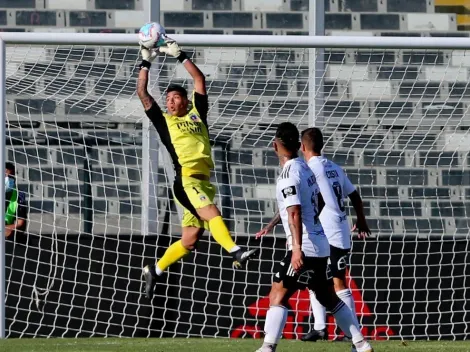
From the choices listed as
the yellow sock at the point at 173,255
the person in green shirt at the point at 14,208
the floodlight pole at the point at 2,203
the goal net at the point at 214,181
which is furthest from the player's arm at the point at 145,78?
the person in green shirt at the point at 14,208

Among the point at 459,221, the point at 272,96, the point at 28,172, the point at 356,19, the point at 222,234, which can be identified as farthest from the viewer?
the point at 356,19

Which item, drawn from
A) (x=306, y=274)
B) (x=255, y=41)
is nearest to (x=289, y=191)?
(x=306, y=274)

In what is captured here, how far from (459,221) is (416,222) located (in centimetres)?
83

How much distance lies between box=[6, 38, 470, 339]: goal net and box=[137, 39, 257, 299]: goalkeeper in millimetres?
2020

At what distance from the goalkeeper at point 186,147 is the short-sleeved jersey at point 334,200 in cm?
88

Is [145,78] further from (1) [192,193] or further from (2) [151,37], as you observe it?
(1) [192,193]

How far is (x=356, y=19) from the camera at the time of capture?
14133 millimetres

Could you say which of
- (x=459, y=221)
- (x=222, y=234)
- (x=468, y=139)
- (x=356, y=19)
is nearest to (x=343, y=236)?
(x=222, y=234)

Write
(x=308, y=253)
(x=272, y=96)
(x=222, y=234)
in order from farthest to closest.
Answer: (x=272, y=96)
(x=222, y=234)
(x=308, y=253)

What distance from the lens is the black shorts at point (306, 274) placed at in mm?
6879

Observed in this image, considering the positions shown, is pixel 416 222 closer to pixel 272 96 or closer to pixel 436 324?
pixel 436 324

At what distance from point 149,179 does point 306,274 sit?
436cm

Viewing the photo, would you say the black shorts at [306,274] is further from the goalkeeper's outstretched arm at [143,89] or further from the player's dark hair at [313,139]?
the goalkeeper's outstretched arm at [143,89]

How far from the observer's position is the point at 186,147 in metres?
8.62
